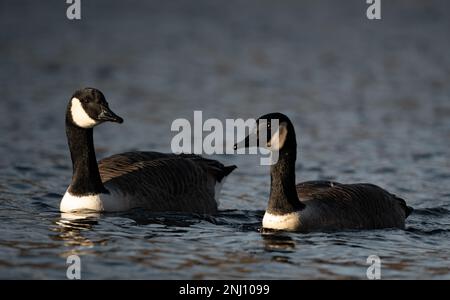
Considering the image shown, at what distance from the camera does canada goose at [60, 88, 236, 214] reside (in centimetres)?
1302

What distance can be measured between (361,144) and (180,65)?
9.09m

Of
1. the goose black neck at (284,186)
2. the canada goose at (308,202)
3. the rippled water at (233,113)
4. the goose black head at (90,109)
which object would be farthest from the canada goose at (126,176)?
the goose black neck at (284,186)

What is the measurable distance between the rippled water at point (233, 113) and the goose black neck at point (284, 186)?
0.38m

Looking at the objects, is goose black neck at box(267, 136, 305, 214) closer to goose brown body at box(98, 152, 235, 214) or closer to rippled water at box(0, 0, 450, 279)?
rippled water at box(0, 0, 450, 279)

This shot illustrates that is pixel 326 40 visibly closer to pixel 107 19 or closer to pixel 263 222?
pixel 107 19

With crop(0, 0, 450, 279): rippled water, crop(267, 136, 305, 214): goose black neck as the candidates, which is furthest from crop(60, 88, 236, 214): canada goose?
crop(267, 136, 305, 214): goose black neck

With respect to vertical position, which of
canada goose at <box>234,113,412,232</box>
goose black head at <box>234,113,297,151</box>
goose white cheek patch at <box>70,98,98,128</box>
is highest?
goose white cheek patch at <box>70,98,98,128</box>

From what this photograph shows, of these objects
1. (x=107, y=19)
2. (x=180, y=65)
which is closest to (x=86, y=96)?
(x=180, y=65)

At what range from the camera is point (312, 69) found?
86.7 ft

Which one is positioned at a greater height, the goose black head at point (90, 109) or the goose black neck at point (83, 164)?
the goose black head at point (90, 109)

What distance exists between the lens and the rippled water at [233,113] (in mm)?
11070

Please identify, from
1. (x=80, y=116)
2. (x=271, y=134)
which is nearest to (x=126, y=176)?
(x=80, y=116)

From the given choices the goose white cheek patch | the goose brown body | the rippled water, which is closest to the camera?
the rippled water

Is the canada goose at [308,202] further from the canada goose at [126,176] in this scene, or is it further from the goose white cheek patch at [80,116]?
the goose white cheek patch at [80,116]
